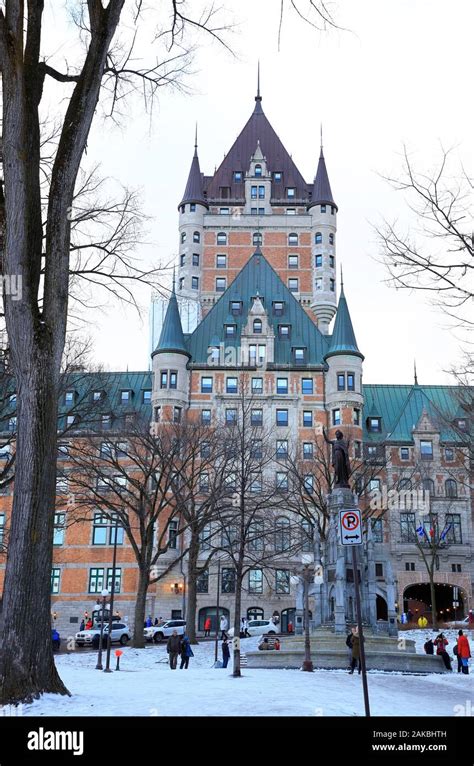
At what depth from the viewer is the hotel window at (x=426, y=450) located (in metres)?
63.3

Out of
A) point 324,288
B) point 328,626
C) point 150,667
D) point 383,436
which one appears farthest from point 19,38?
point 324,288

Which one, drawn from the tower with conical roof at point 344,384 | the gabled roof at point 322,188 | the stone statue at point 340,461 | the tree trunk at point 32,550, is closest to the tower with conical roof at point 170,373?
the tower with conical roof at point 344,384

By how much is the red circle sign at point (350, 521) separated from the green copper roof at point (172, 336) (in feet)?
165

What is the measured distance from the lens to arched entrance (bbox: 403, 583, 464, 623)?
60.8 metres

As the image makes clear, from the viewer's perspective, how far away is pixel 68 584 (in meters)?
59.5

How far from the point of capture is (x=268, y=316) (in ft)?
219

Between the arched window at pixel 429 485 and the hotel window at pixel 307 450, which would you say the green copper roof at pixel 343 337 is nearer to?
the hotel window at pixel 307 450

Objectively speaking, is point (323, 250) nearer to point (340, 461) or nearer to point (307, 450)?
point (307, 450)

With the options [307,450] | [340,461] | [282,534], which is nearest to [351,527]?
[340,461]

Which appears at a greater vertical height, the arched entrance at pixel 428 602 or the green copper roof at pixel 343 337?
the green copper roof at pixel 343 337

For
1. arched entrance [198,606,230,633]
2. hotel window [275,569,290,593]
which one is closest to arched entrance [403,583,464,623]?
hotel window [275,569,290,593]

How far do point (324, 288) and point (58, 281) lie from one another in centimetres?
6587

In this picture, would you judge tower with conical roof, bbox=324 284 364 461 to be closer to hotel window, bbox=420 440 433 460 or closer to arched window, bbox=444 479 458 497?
hotel window, bbox=420 440 433 460

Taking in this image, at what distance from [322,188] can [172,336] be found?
2725cm
